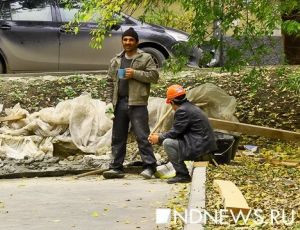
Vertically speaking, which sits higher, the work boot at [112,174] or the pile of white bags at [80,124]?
the pile of white bags at [80,124]

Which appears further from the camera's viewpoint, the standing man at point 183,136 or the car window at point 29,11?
the car window at point 29,11

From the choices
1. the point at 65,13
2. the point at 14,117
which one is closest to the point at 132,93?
the point at 14,117

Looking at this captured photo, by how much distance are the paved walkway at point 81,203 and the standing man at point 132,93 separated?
1.04 ft

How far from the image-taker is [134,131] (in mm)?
10664

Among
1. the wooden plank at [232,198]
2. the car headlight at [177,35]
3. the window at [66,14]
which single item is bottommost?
the wooden plank at [232,198]

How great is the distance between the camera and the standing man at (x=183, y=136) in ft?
33.2

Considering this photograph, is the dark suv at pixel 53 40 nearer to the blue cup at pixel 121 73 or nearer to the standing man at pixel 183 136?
the blue cup at pixel 121 73

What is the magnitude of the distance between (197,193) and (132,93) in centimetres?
250

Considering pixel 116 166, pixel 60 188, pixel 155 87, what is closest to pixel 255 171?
pixel 116 166

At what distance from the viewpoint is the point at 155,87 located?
51.6 feet

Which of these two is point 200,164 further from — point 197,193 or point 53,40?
point 53,40

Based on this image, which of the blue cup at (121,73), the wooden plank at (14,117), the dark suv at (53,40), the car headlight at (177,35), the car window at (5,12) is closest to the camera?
the blue cup at (121,73)

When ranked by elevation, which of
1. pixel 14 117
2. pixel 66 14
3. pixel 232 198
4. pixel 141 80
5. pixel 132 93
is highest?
pixel 66 14

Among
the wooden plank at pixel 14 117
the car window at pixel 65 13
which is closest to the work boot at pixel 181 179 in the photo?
the wooden plank at pixel 14 117
